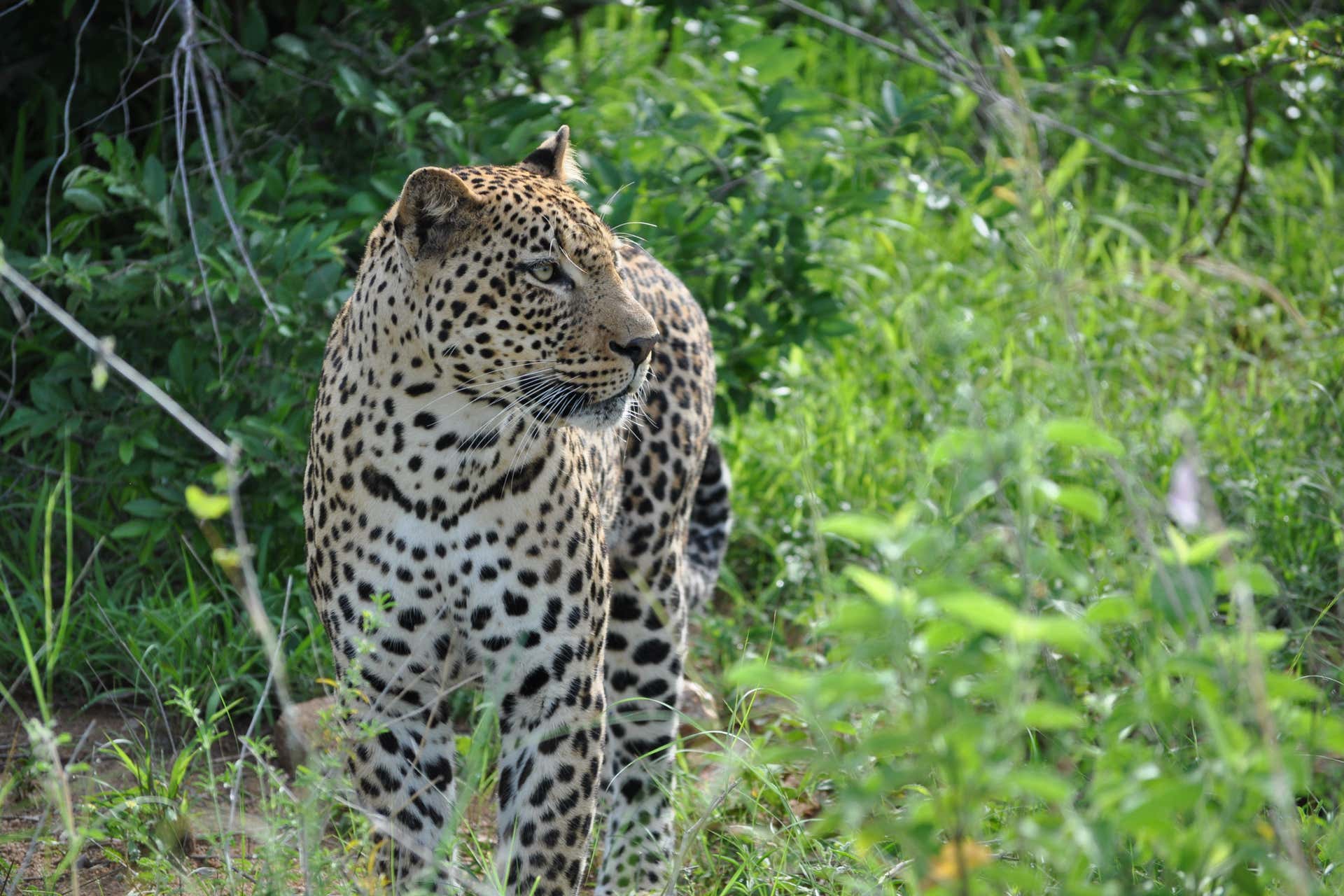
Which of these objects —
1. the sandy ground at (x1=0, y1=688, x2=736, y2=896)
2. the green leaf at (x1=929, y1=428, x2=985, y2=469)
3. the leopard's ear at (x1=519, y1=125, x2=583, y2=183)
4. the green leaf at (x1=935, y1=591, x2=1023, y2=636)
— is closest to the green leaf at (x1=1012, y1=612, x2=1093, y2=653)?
the green leaf at (x1=935, y1=591, x2=1023, y2=636)

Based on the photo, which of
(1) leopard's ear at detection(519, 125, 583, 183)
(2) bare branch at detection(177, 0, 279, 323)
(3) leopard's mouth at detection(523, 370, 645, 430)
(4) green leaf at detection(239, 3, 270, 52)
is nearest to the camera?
(3) leopard's mouth at detection(523, 370, 645, 430)

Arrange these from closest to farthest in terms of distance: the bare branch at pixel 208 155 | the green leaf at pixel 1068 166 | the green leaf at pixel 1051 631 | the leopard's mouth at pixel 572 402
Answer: the green leaf at pixel 1051 631, the leopard's mouth at pixel 572 402, the bare branch at pixel 208 155, the green leaf at pixel 1068 166

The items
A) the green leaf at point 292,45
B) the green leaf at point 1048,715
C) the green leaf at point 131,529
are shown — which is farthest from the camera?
the green leaf at point 292,45

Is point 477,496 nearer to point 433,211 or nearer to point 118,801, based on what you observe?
point 433,211

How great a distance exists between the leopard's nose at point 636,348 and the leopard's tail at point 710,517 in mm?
1699

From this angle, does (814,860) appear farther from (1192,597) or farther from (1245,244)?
(1245,244)

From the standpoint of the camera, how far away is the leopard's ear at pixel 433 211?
3369 mm

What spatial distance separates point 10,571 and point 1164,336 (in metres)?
5.03

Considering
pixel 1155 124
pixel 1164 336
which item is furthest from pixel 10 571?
pixel 1155 124

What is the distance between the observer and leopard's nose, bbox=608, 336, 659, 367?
3.52 meters

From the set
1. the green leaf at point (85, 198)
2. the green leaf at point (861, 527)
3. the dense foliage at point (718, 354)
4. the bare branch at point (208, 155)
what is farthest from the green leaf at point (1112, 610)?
the green leaf at point (85, 198)

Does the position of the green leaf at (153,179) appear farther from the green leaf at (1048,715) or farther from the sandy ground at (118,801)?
the green leaf at (1048,715)

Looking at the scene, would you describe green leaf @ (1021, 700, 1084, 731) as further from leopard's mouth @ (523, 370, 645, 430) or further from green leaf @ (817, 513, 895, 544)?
leopard's mouth @ (523, 370, 645, 430)

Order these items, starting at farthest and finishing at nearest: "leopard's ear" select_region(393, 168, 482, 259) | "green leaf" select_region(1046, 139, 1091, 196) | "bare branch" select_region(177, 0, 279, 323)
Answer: "green leaf" select_region(1046, 139, 1091, 196) < "bare branch" select_region(177, 0, 279, 323) < "leopard's ear" select_region(393, 168, 482, 259)
